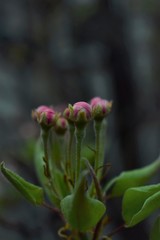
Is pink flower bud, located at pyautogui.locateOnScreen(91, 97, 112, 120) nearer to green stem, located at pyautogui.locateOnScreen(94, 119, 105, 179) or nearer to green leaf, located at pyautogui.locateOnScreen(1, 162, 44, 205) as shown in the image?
green stem, located at pyautogui.locateOnScreen(94, 119, 105, 179)

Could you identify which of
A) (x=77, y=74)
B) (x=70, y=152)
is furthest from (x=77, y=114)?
(x=77, y=74)

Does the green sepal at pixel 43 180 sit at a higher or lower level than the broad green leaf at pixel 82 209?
higher

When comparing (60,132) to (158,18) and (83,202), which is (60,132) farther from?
(158,18)

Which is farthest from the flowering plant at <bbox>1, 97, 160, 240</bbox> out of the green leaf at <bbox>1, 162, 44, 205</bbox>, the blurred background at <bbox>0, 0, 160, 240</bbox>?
the blurred background at <bbox>0, 0, 160, 240</bbox>

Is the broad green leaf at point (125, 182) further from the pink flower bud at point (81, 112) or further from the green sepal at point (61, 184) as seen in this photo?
the pink flower bud at point (81, 112)

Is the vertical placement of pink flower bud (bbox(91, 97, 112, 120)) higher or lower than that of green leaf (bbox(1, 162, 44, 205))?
higher

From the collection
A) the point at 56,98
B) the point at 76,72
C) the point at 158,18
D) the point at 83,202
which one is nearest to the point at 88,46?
the point at 76,72

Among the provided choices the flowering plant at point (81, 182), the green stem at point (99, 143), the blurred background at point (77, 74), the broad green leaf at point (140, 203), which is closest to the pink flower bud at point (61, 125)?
the flowering plant at point (81, 182)
